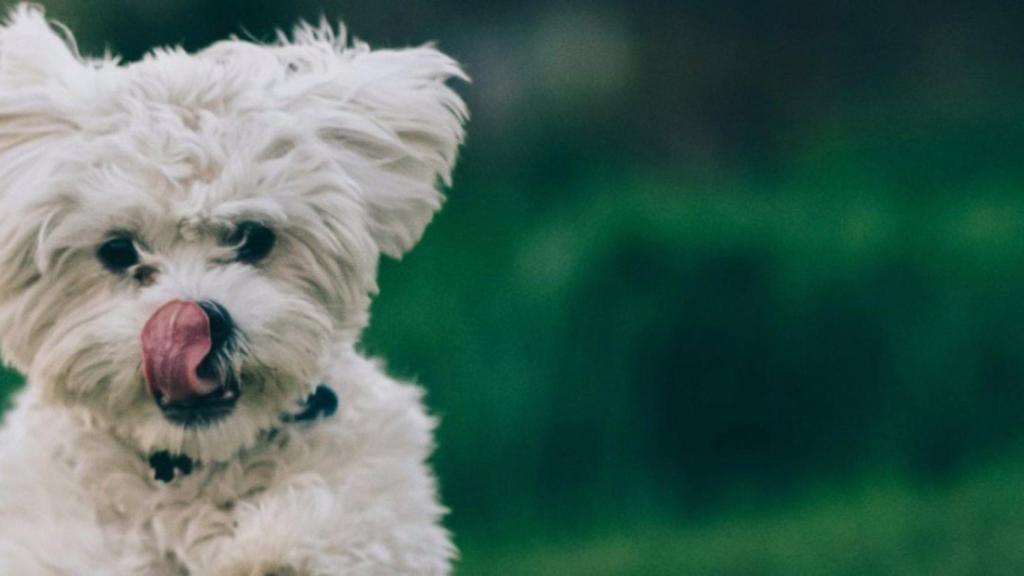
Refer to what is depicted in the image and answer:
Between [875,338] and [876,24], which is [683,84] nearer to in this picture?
[876,24]

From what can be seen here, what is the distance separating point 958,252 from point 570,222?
1.61 m

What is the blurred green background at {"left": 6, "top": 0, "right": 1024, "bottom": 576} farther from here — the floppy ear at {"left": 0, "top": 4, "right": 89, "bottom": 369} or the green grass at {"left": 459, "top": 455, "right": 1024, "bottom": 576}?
the floppy ear at {"left": 0, "top": 4, "right": 89, "bottom": 369}

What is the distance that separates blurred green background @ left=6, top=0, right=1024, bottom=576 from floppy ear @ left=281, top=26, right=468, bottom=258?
2.55 m

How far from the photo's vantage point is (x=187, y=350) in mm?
4336

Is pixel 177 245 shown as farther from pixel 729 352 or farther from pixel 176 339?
pixel 729 352

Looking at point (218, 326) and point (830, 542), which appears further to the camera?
point (830, 542)

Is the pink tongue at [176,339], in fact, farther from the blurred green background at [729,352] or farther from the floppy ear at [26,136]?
the blurred green background at [729,352]

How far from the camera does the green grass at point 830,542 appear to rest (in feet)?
25.1

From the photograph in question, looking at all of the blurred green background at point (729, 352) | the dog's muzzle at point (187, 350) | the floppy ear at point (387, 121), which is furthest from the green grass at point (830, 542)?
the dog's muzzle at point (187, 350)

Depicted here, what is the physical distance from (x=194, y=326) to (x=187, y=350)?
54 mm

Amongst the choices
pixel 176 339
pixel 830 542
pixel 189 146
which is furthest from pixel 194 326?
pixel 830 542

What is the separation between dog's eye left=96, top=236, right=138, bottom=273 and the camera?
14.8 feet

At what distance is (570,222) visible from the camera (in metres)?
8.37

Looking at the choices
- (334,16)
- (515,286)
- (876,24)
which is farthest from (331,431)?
(876,24)
